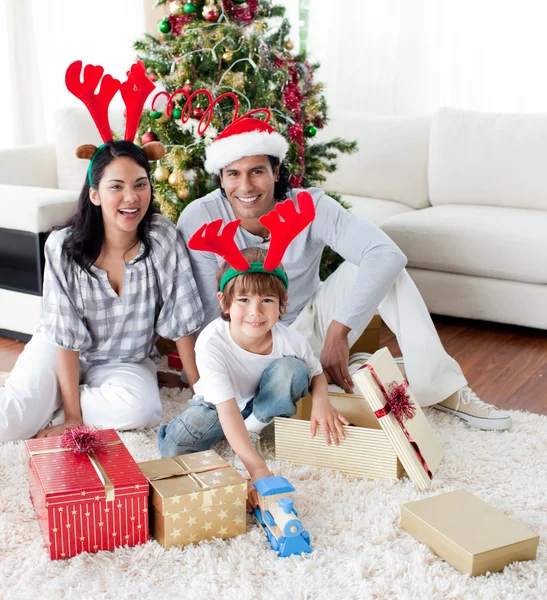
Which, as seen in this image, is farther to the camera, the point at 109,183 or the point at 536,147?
the point at 536,147

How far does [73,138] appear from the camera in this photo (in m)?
3.46

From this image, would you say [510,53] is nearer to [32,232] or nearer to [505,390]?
[505,390]

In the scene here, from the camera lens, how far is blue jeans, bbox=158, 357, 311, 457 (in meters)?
1.83

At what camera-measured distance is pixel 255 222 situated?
221 cm

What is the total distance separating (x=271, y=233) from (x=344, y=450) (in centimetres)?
57

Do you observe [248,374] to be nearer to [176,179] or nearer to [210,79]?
[176,179]

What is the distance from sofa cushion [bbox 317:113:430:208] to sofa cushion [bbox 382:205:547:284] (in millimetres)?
425

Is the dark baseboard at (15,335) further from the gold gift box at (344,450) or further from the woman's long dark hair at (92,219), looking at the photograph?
the gold gift box at (344,450)

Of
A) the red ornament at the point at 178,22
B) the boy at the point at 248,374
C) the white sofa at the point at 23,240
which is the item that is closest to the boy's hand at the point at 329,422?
the boy at the point at 248,374

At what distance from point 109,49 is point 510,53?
2403 mm

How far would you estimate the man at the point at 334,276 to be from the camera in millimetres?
2123

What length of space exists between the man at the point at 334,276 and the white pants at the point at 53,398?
18 centimetres

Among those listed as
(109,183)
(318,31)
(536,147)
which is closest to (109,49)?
(318,31)

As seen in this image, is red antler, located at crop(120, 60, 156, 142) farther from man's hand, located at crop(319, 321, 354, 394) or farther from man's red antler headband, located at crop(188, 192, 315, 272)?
man's hand, located at crop(319, 321, 354, 394)
